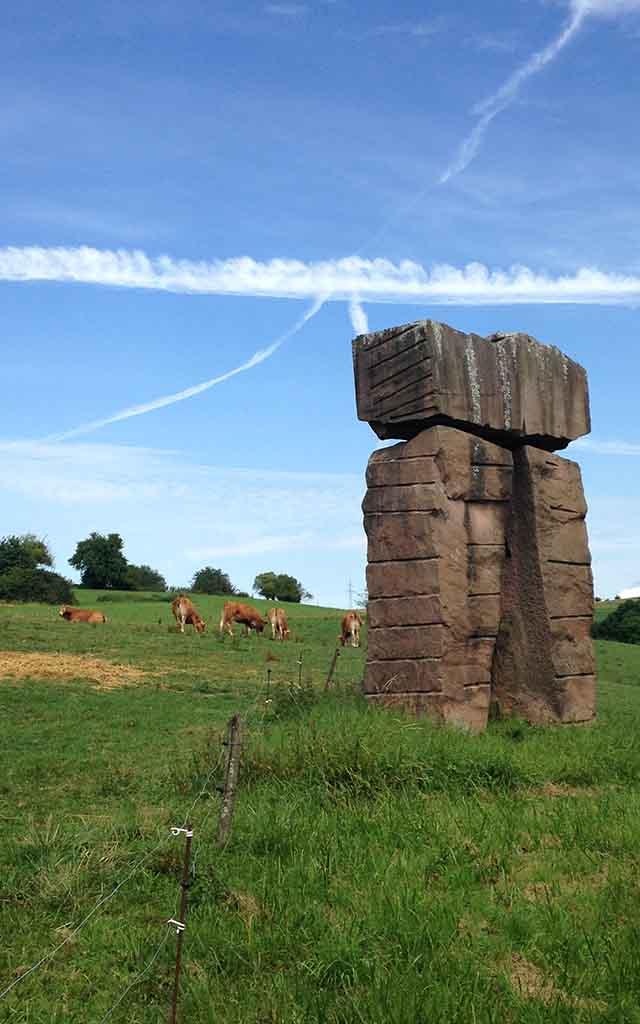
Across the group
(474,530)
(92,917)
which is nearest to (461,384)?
(474,530)

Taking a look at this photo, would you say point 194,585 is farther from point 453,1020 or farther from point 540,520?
point 453,1020


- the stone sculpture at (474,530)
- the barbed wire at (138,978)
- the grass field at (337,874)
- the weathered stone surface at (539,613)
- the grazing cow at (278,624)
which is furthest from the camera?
the grazing cow at (278,624)

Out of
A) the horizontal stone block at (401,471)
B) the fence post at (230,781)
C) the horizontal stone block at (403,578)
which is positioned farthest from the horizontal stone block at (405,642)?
the fence post at (230,781)

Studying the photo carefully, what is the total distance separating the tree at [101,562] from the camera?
68.1 meters

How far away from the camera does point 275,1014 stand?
Result: 4.48 metres

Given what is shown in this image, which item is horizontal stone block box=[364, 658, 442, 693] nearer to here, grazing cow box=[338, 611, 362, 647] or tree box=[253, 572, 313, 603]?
grazing cow box=[338, 611, 362, 647]

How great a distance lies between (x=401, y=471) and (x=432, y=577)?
114 centimetres

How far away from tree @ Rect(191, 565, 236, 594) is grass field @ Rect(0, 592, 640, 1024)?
62.2 metres

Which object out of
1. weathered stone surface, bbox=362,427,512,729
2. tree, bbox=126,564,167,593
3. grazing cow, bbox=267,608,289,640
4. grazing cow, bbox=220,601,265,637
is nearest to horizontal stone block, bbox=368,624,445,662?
weathered stone surface, bbox=362,427,512,729

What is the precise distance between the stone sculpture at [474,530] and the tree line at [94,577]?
40.4 m

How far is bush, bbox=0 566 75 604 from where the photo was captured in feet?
162

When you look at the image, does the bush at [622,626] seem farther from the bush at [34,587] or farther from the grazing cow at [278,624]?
the bush at [34,587]

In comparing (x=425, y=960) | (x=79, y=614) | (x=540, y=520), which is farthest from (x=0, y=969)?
(x=79, y=614)

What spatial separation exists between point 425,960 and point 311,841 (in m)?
1.85
